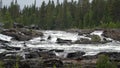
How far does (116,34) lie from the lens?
234 ft

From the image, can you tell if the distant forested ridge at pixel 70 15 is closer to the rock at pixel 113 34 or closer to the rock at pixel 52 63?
the rock at pixel 113 34

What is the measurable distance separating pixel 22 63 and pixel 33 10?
408ft

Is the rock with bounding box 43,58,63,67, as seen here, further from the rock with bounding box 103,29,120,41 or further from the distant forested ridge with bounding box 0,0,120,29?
the distant forested ridge with bounding box 0,0,120,29

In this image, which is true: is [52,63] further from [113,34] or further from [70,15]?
[70,15]

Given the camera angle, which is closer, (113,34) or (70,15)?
(113,34)

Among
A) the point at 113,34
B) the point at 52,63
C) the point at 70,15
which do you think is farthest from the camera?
the point at 70,15

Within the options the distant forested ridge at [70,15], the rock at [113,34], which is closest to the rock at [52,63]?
the rock at [113,34]

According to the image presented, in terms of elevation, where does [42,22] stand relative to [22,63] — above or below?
below

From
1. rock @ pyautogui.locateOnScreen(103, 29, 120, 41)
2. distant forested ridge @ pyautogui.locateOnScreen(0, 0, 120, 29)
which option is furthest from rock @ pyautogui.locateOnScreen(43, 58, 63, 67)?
distant forested ridge @ pyautogui.locateOnScreen(0, 0, 120, 29)

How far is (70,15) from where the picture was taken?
12850cm

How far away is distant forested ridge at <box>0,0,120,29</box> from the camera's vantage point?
347 ft

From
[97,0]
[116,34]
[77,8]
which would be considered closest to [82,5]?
[77,8]

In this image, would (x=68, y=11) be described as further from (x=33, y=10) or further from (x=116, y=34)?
(x=116, y=34)

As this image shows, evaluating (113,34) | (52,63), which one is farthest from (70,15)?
(52,63)
